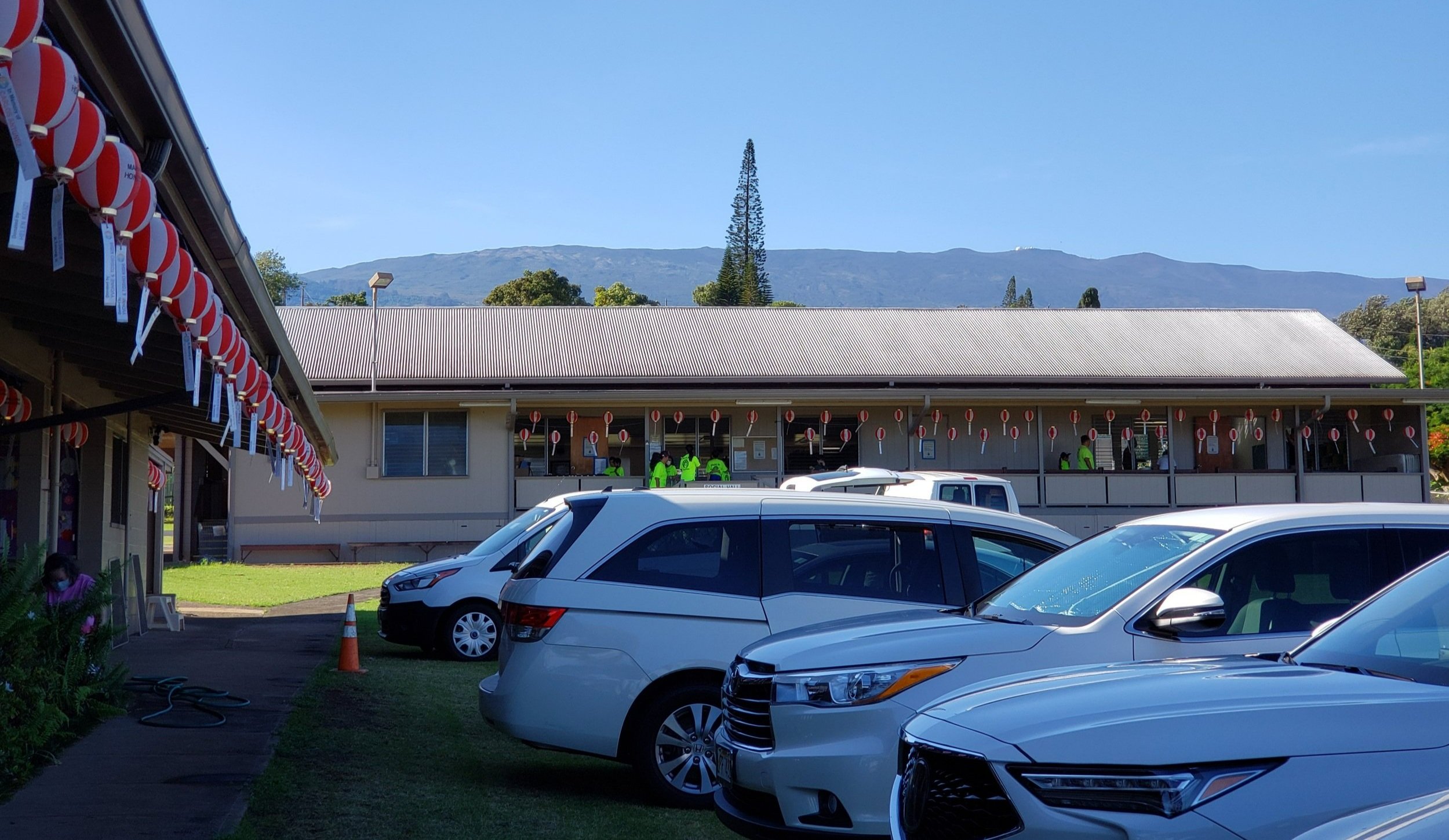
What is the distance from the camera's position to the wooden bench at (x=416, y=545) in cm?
2912

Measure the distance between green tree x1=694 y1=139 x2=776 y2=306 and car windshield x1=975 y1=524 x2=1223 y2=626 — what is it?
2954 inches

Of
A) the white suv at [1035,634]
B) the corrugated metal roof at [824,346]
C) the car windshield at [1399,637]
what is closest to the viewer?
the car windshield at [1399,637]

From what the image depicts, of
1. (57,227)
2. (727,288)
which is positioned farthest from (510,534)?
(727,288)

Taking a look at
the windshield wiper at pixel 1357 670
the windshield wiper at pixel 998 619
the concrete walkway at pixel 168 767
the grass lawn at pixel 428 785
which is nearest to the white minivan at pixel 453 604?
the concrete walkway at pixel 168 767

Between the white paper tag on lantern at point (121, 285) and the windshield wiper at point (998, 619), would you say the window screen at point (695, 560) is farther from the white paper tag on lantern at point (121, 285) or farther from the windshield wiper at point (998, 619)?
the white paper tag on lantern at point (121, 285)

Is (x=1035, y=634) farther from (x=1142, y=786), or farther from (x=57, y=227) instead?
(x=57, y=227)

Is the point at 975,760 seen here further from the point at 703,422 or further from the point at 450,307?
the point at 450,307

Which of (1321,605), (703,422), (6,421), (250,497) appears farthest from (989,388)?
(1321,605)

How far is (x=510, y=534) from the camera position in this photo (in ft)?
51.5

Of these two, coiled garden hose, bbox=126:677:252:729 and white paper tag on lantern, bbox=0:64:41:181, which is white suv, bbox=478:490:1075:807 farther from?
white paper tag on lantern, bbox=0:64:41:181

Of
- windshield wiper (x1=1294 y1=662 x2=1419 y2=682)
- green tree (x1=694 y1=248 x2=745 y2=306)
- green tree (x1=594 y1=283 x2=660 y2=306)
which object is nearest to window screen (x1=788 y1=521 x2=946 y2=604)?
windshield wiper (x1=1294 y1=662 x2=1419 y2=682)

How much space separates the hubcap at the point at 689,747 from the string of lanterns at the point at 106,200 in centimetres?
353

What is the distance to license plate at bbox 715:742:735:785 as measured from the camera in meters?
6.29

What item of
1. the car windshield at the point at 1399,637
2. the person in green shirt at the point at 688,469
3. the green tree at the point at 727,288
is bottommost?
the car windshield at the point at 1399,637
